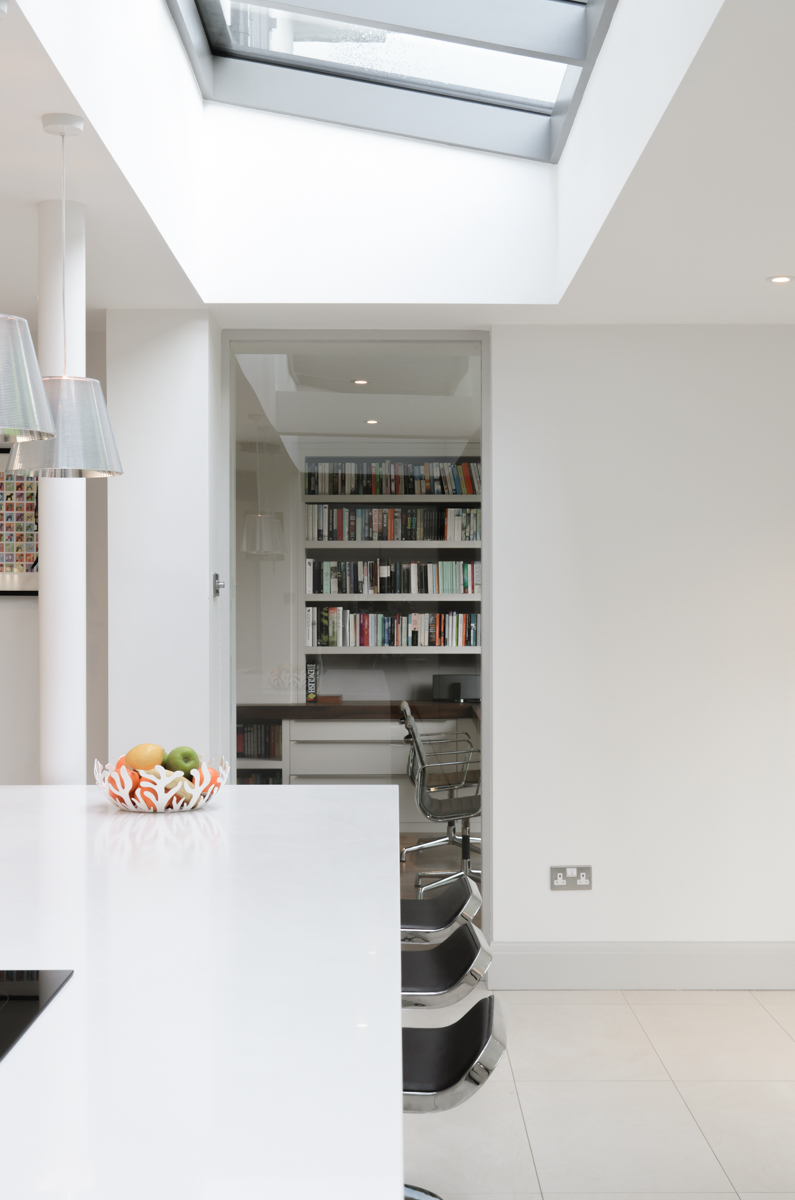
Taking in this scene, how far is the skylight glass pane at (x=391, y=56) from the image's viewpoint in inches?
124

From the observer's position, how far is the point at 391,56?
3219mm

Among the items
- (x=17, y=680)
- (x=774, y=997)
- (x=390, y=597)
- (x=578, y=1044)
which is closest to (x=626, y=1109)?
(x=578, y=1044)

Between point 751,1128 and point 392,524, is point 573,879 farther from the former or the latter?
point 392,524

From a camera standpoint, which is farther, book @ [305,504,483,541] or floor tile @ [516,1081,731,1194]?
book @ [305,504,483,541]

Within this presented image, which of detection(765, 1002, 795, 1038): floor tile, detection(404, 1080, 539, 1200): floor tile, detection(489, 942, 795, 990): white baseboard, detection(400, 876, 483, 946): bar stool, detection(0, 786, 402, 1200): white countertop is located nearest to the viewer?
detection(0, 786, 402, 1200): white countertop

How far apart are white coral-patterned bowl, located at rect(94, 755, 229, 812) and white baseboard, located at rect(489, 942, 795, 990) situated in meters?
1.89

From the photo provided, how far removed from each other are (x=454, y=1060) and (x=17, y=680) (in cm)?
271

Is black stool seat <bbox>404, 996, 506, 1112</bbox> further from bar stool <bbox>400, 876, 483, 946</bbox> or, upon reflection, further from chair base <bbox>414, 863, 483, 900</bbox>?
chair base <bbox>414, 863, 483, 900</bbox>

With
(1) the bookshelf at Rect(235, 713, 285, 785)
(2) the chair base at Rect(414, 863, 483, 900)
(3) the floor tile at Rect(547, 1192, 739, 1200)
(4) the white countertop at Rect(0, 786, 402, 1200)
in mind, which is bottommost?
(3) the floor tile at Rect(547, 1192, 739, 1200)

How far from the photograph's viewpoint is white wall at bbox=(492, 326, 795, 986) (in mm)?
3777

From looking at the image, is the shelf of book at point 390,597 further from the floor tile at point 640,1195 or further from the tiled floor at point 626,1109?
the floor tile at point 640,1195

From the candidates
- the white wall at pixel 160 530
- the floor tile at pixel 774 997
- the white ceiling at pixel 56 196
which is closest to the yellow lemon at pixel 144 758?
the white wall at pixel 160 530

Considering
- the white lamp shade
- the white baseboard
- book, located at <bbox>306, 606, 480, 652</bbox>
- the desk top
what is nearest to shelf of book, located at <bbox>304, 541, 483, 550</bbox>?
book, located at <bbox>306, 606, 480, 652</bbox>

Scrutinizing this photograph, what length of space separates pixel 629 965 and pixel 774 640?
4.56ft
